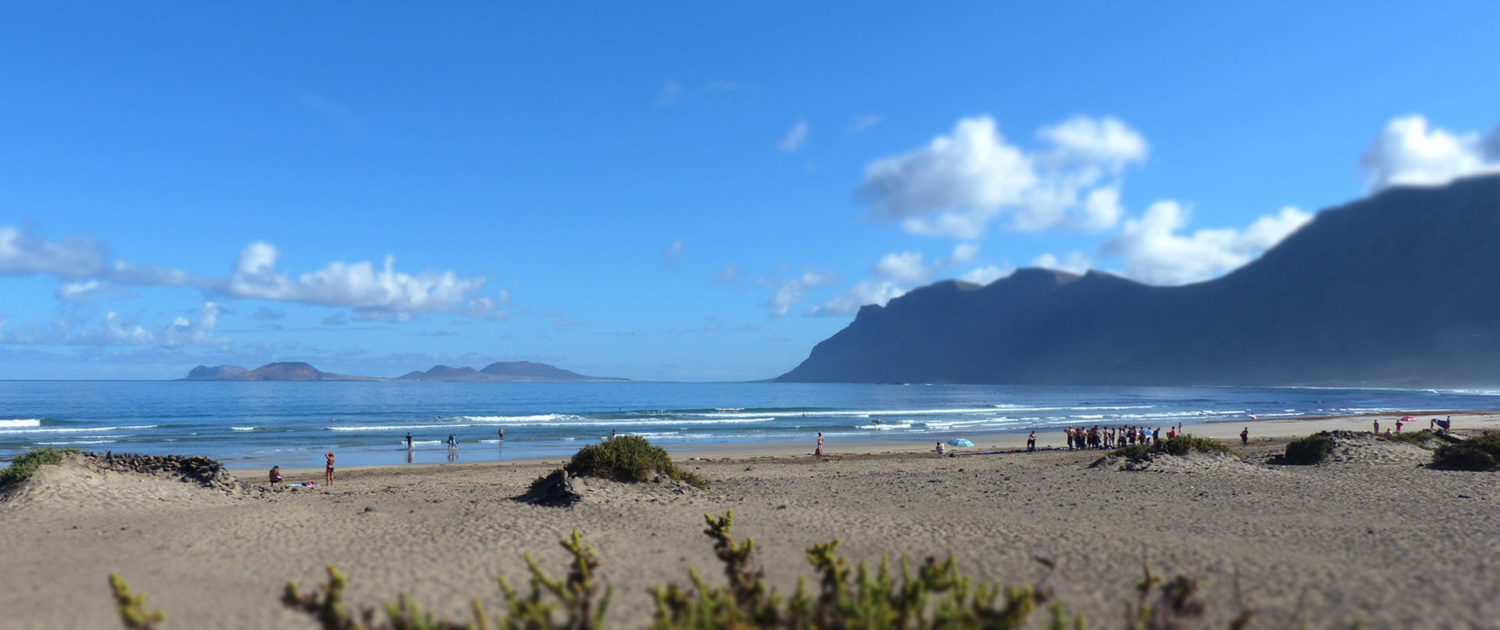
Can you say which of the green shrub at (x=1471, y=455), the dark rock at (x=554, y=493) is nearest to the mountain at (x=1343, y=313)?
the green shrub at (x=1471, y=455)

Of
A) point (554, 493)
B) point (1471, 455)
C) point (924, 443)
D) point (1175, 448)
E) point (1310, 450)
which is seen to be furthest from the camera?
point (924, 443)

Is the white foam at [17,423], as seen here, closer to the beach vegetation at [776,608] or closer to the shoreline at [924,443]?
the shoreline at [924,443]

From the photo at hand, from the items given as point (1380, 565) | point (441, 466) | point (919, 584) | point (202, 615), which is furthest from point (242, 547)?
point (441, 466)

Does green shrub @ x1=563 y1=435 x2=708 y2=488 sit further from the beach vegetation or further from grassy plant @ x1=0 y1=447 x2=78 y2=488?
grassy plant @ x1=0 y1=447 x2=78 y2=488

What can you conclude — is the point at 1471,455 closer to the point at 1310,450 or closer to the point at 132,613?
the point at 1310,450

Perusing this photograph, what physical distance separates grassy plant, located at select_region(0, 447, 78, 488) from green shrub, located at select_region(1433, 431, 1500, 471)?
28.0 m

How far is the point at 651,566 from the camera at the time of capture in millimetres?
9523

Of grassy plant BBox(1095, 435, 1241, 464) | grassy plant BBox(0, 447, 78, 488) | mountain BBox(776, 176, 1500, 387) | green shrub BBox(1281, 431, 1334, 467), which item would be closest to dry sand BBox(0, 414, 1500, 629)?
grassy plant BBox(0, 447, 78, 488)

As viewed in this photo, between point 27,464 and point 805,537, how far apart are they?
1381cm

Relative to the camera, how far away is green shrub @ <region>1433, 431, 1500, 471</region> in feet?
57.9

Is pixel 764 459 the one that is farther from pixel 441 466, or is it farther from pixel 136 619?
pixel 136 619

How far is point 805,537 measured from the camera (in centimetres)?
1112

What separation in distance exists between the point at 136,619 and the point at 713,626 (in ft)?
11.4

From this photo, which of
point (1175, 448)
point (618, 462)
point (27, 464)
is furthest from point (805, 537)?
point (27, 464)
